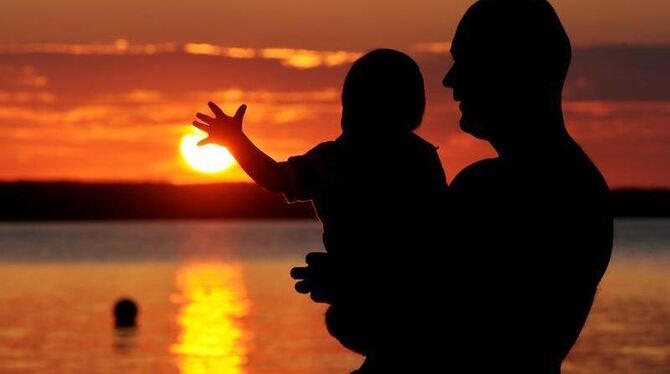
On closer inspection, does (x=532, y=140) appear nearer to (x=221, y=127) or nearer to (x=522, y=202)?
(x=522, y=202)

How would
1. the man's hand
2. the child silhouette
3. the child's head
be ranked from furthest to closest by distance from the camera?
the child's head → the child silhouette → the man's hand

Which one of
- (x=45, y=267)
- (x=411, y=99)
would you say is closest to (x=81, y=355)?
(x=411, y=99)

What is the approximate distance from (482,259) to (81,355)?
55.0 meters

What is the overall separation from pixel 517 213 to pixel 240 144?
1555mm

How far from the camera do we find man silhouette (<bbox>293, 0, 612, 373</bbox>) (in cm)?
302

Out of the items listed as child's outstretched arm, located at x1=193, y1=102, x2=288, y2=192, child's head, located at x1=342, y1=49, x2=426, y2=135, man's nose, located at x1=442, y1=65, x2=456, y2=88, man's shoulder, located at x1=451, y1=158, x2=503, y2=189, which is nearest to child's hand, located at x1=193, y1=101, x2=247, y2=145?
child's outstretched arm, located at x1=193, y1=102, x2=288, y2=192

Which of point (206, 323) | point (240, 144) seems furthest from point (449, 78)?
point (206, 323)

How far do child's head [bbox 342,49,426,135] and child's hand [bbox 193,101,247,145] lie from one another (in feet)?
0.91

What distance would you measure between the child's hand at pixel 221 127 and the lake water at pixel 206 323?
45.2 m

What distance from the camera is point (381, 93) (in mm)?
4336

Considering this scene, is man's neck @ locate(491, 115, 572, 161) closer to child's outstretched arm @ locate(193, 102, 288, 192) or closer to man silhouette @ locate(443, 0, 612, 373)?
man silhouette @ locate(443, 0, 612, 373)

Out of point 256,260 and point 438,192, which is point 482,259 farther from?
point 256,260

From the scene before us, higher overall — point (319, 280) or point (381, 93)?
point (381, 93)

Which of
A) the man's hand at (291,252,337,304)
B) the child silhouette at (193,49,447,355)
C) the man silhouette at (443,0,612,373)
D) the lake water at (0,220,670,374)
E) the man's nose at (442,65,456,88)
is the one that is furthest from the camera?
the lake water at (0,220,670,374)
